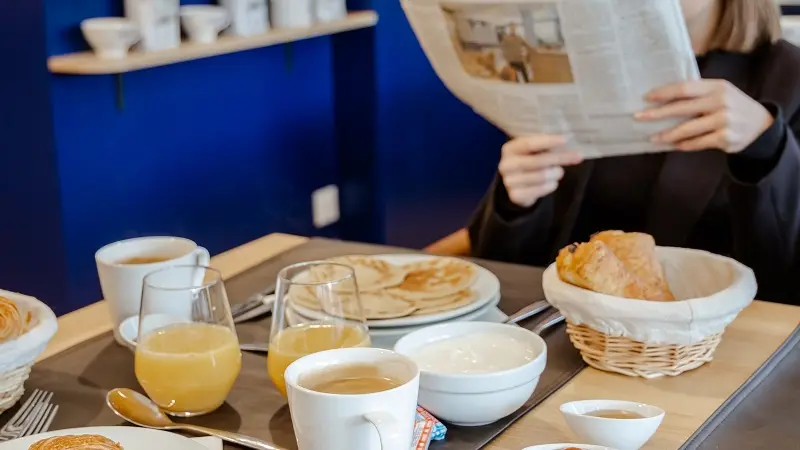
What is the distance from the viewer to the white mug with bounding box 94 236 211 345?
1.16 metres

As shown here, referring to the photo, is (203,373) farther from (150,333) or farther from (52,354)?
(52,354)

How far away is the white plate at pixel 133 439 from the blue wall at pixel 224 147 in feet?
5.10

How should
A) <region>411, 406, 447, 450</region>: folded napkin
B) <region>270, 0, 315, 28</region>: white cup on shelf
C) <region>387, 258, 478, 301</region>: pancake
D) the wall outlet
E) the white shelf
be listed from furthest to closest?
the wall outlet, <region>270, 0, 315, 28</region>: white cup on shelf, the white shelf, <region>387, 258, 478, 301</region>: pancake, <region>411, 406, 447, 450</region>: folded napkin

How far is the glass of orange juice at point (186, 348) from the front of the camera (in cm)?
98

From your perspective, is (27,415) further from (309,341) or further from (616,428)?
(616,428)

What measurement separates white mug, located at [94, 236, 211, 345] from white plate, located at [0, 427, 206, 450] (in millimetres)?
241

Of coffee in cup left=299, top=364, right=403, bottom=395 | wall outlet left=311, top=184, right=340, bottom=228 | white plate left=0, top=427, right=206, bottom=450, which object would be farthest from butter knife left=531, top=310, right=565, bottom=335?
wall outlet left=311, top=184, right=340, bottom=228

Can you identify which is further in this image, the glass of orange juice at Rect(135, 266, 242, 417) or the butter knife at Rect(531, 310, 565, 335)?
the butter knife at Rect(531, 310, 565, 335)

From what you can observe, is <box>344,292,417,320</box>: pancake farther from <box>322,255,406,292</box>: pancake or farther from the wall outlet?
the wall outlet

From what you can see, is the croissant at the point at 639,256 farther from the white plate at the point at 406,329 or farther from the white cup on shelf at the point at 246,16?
the white cup on shelf at the point at 246,16

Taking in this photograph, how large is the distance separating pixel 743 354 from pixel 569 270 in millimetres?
239

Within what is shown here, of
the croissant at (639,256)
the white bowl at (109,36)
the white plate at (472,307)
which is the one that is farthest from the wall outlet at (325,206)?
the croissant at (639,256)

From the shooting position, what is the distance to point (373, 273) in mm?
1346

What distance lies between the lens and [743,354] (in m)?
1.15
